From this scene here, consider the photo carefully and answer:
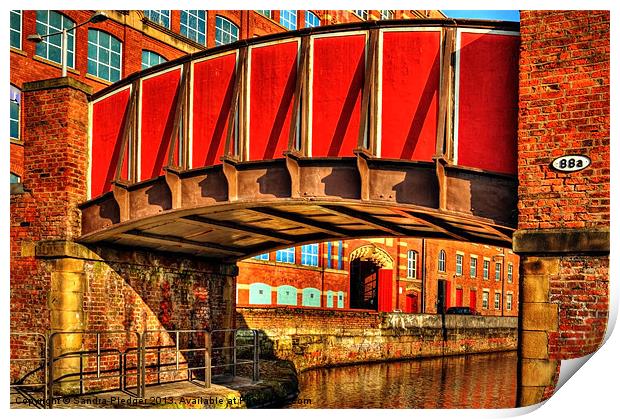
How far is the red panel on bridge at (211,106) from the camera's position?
479 inches

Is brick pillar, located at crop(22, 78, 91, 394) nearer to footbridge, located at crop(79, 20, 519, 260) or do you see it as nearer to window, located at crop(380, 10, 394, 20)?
footbridge, located at crop(79, 20, 519, 260)

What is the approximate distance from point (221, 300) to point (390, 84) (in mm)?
8546

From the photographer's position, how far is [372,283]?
40.5 meters

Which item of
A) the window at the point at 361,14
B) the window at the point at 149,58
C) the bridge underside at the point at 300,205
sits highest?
the window at the point at 361,14

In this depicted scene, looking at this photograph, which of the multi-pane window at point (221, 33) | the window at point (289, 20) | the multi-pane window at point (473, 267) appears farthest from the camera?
the multi-pane window at point (473, 267)

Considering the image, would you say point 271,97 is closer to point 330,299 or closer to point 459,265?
point 330,299

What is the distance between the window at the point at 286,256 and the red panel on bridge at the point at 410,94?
21595 mm

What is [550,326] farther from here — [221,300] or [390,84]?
[221,300]

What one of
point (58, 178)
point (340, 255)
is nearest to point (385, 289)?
point (340, 255)

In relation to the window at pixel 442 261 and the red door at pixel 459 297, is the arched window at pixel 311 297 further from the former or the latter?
the red door at pixel 459 297

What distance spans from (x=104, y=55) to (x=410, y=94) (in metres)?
14.2

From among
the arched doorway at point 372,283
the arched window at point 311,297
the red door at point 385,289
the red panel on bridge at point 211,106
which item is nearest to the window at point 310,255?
the arched window at point 311,297

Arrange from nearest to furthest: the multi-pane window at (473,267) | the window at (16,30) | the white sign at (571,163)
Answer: the white sign at (571,163), the window at (16,30), the multi-pane window at (473,267)

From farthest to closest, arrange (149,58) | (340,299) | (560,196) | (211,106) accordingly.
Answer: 1. (340,299)
2. (149,58)
3. (211,106)
4. (560,196)
